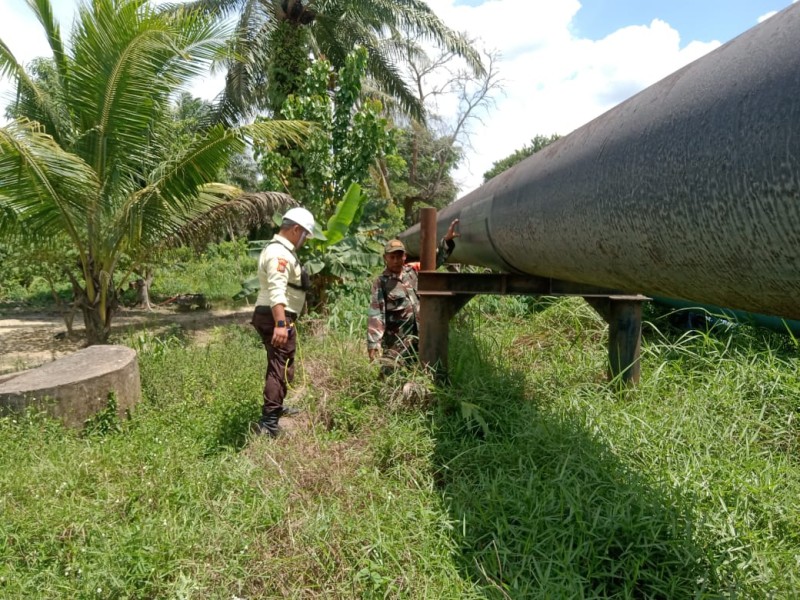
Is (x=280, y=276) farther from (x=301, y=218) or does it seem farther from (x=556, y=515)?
(x=556, y=515)

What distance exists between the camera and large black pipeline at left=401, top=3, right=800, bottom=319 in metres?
0.78

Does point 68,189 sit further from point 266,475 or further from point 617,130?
point 617,130

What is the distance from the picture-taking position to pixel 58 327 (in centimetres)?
1155

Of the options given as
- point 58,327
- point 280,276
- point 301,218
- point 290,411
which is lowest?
point 290,411

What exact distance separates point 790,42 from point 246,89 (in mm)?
13001

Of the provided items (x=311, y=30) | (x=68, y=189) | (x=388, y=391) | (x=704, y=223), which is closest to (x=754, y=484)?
(x=388, y=391)

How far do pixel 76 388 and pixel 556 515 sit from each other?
340 cm

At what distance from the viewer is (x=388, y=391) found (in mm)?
3396

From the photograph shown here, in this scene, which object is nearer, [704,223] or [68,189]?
[704,223]

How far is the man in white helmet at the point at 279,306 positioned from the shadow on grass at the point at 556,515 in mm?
1100

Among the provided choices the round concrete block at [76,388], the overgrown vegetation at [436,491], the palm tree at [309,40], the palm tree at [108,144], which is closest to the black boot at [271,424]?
the overgrown vegetation at [436,491]

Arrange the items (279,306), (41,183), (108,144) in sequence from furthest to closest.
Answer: (108,144), (41,183), (279,306)

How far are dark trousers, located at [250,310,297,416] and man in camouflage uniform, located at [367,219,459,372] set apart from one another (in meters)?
0.57

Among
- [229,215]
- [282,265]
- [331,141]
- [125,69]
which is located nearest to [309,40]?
[331,141]
